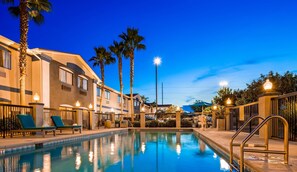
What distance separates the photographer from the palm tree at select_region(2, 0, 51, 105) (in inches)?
603

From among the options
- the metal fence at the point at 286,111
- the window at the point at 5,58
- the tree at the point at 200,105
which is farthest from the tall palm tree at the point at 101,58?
the metal fence at the point at 286,111

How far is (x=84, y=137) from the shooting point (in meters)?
13.5

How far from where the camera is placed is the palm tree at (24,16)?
1530 centimetres

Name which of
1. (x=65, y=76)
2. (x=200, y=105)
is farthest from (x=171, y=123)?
(x=65, y=76)

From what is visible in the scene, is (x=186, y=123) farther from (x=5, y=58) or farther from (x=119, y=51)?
(x=5, y=58)

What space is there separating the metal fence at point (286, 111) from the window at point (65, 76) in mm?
17547

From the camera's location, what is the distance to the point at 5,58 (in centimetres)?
1655

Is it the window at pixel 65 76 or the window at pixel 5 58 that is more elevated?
the window at pixel 5 58

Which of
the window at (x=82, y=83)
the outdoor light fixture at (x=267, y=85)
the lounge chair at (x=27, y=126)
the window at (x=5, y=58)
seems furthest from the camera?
the window at (x=82, y=83)

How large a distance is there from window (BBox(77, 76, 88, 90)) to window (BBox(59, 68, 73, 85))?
1628mm

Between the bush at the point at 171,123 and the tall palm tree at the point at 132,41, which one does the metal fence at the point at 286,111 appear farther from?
the tall palm tree at the point at 132,41

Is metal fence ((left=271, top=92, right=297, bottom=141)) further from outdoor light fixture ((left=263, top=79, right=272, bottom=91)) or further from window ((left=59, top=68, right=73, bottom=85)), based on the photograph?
window ((left=59, top=68, right=73, bottom=85))

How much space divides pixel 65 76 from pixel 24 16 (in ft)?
26.1

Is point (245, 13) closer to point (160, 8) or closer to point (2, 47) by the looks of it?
point (160, 8)
